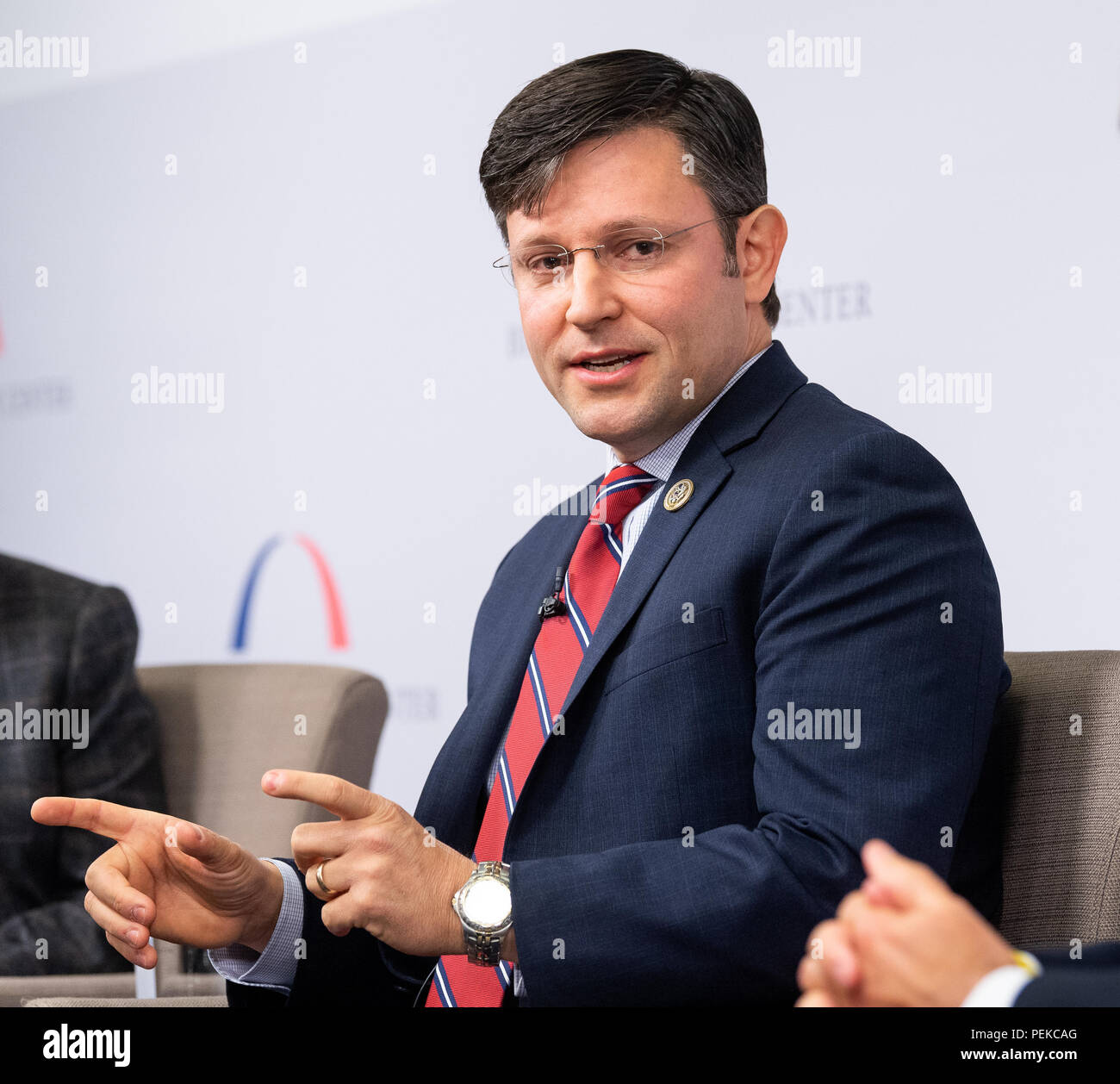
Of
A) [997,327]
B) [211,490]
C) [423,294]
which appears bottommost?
Answer: [211,490]

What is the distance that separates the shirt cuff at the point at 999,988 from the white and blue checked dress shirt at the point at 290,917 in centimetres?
78

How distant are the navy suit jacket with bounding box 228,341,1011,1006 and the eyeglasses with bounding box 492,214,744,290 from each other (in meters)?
0.19

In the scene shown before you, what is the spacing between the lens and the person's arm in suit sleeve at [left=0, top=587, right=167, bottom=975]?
2.15m

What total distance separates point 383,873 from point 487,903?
105mm

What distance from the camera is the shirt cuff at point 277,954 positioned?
1440 millimetres

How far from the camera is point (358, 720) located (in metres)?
2.20

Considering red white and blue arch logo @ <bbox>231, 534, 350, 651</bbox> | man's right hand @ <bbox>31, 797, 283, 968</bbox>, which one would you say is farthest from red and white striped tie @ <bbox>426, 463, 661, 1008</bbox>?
red white and blue arch logo @ <bbox>231, 534, 350, 651</bbox>

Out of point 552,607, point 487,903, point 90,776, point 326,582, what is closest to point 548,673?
point 552,607

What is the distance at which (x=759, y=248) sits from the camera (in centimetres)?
154

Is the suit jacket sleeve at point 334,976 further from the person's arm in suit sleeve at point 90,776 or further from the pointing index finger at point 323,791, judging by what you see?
the person's arm in suit sleeve at point 90,776
